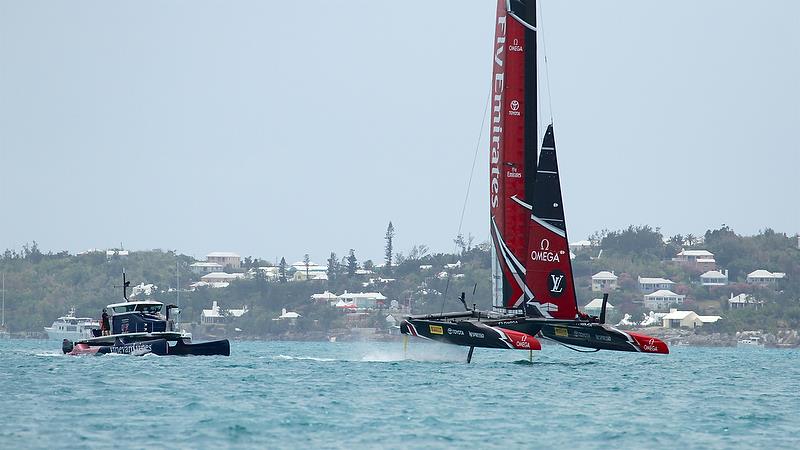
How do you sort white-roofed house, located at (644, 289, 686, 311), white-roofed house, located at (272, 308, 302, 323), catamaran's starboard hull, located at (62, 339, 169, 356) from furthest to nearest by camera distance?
white-roofed house, located at (272, 308, 302, 323) → white-roofed house, located at (644, 289, 686, 311) → catamaran's starboard hull, located at (62, 339, 169, 356)

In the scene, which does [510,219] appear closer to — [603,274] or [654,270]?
[603,274]

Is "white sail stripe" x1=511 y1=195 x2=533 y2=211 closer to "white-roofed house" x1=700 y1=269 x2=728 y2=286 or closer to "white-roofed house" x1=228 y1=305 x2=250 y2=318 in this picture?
"white-roofed house" x1=700 y1=269 x2=728 y2=286

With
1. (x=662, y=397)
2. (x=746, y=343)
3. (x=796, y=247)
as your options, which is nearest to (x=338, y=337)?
(x=746, y=343)

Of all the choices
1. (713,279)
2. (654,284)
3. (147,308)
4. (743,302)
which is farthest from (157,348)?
(713,279)

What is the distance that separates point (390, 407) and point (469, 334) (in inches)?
454

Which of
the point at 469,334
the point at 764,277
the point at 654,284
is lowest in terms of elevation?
the point at 469,334

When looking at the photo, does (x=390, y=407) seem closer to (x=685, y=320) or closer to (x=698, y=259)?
(x=685, y=320)

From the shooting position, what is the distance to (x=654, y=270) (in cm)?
18025

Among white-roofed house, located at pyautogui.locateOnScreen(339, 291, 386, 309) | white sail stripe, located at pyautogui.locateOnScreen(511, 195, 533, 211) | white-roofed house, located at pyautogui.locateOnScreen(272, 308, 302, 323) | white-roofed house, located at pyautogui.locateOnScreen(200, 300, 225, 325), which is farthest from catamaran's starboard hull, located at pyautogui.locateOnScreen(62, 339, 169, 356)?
white-roofed house, located at pyautogui.locateOnScreen(339, 291, 386, 309)

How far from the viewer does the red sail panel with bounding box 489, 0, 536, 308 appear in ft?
162

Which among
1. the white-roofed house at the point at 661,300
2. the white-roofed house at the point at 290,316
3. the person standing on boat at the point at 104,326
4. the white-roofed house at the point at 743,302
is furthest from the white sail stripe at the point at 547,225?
the white-roofed house at the point at 290,316

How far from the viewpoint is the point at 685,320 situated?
14912cm

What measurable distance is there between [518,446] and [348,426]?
154 inches

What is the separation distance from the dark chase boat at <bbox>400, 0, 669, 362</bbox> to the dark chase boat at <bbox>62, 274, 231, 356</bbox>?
10216 millimetres
